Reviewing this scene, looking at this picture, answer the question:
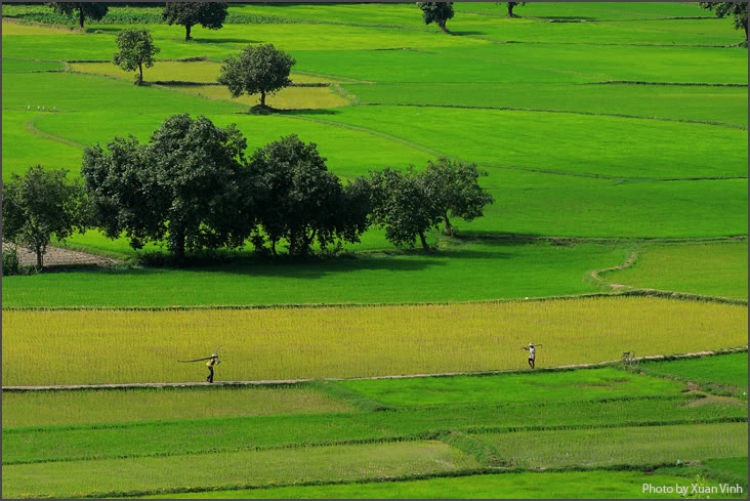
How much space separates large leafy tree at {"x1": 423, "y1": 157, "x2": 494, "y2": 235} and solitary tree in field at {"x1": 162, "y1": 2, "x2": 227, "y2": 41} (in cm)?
10512

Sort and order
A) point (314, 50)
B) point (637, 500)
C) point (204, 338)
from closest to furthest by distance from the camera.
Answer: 1. point (637, 500)
2. point (204, 338)
3. point (314, 50)

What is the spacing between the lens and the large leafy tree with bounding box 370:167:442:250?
89188 mm

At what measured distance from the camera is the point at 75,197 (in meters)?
85.5

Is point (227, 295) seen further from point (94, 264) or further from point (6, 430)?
point (6, 430)

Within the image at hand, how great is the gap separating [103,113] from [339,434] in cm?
8481

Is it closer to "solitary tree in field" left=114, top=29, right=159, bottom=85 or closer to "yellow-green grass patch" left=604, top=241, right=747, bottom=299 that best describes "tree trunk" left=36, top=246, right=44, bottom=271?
"yellow-green grass patch" left=604, top=241, right=747, bottom=299

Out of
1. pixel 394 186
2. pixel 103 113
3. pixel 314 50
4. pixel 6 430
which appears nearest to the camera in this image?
pixel 6 430

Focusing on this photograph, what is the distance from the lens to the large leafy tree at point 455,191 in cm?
9050

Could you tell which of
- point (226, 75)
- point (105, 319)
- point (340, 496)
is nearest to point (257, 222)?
point (105, 319)

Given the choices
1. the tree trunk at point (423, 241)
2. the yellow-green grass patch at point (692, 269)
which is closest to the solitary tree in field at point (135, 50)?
the tree trunk at point (423, 241)

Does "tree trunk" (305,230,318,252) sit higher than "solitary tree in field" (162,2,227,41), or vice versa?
"solitary tree in field" (162,2,227,41)

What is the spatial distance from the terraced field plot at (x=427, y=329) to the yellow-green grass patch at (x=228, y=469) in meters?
0.13

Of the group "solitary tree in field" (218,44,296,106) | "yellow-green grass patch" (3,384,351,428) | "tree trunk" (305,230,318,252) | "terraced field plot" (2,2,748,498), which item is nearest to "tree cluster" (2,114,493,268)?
"tree trunk" (305,230,318,252)

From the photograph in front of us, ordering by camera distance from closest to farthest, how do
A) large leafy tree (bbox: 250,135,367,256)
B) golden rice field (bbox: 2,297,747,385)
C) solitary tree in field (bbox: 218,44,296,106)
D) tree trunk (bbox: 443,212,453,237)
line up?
golden rice field (bbox: 2,297,747,385), large leafy tree (bbox: 250,135,367,256), tree trunk (bbox: 443,212,453,237), solitary tree in field (bbox: 218,44,296,106)
